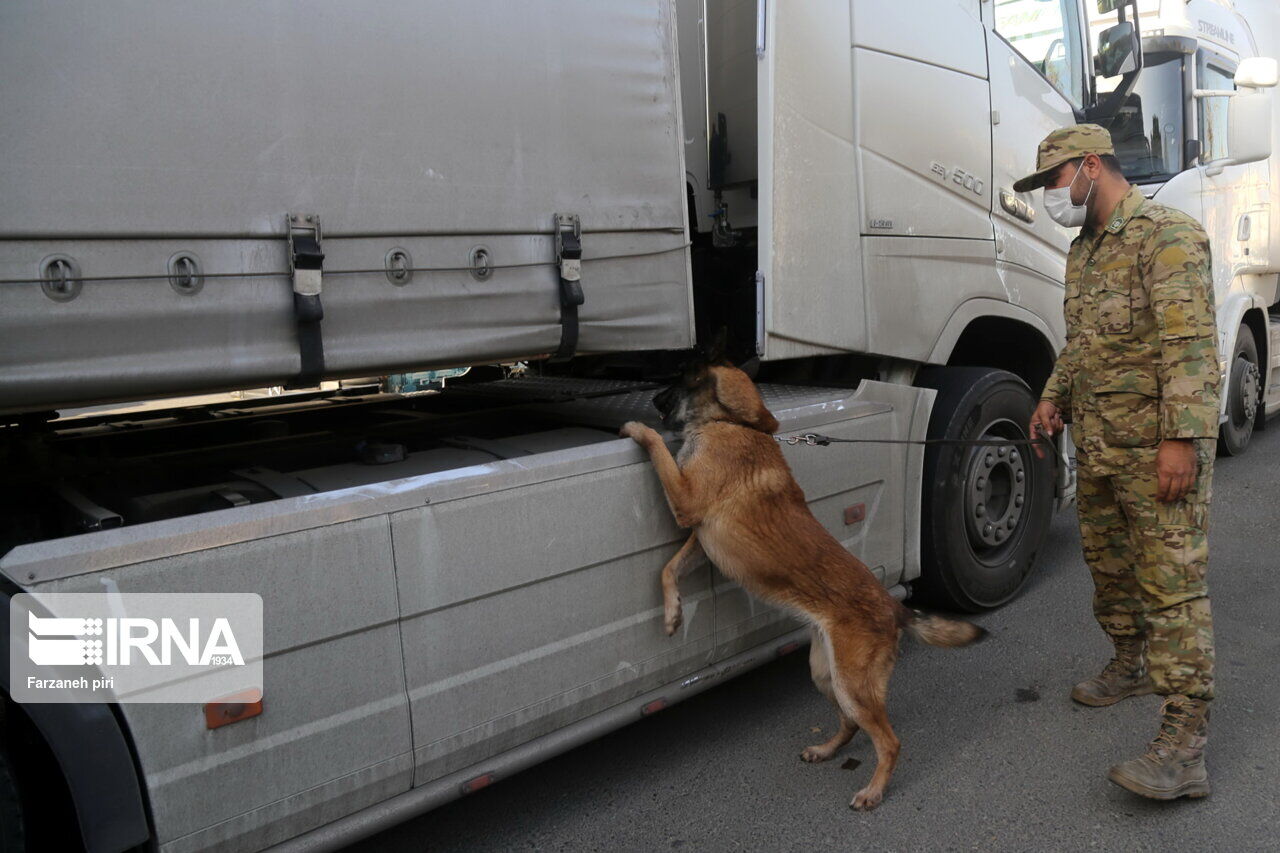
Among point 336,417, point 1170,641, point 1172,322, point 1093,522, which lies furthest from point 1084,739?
point 336,417

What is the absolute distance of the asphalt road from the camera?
8.60ft

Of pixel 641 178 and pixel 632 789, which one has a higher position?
pixel 641 178

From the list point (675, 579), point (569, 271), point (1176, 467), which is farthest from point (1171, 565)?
point (569, 271)

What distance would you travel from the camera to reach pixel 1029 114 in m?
4.27

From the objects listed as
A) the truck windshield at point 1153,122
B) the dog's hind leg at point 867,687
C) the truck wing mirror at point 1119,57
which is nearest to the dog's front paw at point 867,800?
the dog's hind leg at point 867,687

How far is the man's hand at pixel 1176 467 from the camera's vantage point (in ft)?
8.83

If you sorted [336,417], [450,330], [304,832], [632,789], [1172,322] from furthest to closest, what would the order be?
[336,417] → [632,789] → [1172,322] → [450,330] → [304,832]

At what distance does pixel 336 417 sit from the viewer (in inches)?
145

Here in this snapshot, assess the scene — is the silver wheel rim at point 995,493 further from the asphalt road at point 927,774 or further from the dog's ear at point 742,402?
the dog's ear at point 742,402

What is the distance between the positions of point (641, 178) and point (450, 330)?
2.70 ft

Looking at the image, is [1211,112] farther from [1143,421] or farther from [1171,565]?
[1171,565]

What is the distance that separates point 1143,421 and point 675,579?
61.7 inches

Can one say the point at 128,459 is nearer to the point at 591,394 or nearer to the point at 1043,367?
Result: the point at 591,394

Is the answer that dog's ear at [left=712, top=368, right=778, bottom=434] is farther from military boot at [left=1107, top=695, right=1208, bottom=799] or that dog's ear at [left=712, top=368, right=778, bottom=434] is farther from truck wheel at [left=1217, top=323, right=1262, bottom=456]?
truck wheel at [left=1217, top=323, right=1262, bottom=456]
